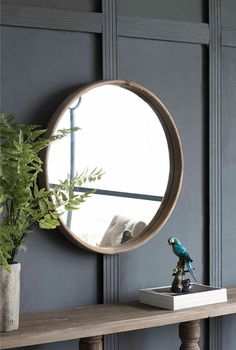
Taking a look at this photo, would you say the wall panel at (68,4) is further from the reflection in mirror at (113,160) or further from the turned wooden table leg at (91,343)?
the turned wooden table leg at (91,343)

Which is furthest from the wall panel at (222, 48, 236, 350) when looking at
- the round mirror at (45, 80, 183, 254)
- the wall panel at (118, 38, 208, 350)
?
the round mirror at (45, 80, 183, 254)

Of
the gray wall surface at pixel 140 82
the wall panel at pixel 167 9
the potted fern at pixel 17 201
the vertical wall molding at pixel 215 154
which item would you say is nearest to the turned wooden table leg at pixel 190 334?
the gray wall surface at pixel 140 82

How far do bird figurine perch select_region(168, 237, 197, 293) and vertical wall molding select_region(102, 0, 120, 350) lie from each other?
0.27 meters

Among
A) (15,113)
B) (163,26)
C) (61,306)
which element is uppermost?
(163,26)

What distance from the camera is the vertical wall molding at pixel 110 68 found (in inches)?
120

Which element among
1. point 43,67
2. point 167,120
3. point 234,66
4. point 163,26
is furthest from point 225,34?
point 43,67

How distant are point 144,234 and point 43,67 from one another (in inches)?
34.4

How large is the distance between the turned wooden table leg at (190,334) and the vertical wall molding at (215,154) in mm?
378

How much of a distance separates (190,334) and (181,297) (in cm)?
22

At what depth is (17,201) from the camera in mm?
2553

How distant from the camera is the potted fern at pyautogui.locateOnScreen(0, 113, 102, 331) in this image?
252cm

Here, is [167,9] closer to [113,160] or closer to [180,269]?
[113,160]

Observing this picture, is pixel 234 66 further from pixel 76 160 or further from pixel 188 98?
pixel 76 160

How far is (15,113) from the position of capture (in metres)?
2.84
